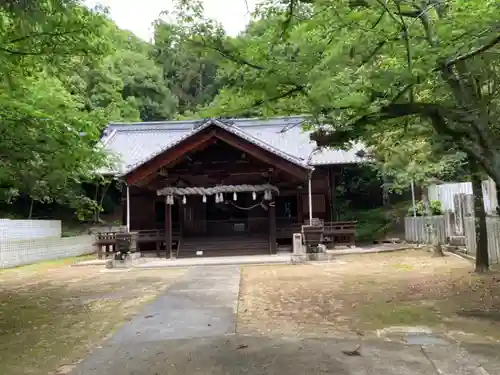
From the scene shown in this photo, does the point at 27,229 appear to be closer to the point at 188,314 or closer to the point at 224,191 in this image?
the point at 224,191

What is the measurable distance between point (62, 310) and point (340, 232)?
13.4m

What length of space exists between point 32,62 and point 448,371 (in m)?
6.30

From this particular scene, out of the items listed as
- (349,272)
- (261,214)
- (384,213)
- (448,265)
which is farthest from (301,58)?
(384,213)

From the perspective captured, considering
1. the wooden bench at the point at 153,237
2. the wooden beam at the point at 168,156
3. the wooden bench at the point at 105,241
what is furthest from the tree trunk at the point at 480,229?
the wooden bench at the point at 105,241

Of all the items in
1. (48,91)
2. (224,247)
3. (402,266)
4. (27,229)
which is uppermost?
(48,91)

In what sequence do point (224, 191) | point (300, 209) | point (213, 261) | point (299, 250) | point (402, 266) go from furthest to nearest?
point (300, 209)
point (224, 191)
point (299, 250)
point (213, 261)
point (402, 266)

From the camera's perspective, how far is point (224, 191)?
60.5 feet

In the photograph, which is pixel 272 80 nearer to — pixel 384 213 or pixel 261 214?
pixel 261 214

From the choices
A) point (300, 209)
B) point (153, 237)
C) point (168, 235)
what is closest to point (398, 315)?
point (168, 235)

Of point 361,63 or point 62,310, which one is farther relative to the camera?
point 62,310

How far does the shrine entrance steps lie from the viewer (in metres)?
18.7

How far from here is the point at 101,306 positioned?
8.69 meters

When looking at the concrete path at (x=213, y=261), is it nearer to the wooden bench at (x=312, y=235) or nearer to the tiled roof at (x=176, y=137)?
the wooden bench at (x=312, y=235)

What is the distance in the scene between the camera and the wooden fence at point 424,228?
17.4 m
